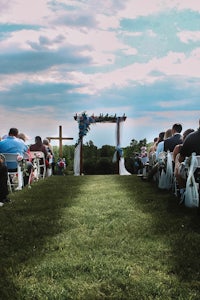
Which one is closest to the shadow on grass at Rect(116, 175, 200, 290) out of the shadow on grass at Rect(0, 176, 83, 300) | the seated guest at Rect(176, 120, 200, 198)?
the seated guest at Rect(176, 120, 200, 198)

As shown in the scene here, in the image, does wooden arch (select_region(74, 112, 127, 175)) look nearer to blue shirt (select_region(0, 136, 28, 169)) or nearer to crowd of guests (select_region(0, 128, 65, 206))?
crowd of guests (select_region(0, 128, 65, 206))

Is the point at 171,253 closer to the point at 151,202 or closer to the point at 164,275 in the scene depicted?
the point at 164,275

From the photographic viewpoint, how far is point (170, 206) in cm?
762

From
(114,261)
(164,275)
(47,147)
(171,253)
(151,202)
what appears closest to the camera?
(164,275)

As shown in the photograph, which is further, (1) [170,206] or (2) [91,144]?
(2) [91,144]

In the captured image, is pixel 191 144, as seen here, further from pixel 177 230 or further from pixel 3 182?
pixel 3 182

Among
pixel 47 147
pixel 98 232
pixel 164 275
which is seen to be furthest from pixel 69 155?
pixel 164 275

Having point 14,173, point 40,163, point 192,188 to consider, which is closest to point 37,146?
point 40,163

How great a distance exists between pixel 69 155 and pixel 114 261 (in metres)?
21.3

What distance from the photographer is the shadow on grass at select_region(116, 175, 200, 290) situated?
4.05 meters

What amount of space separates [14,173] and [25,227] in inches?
193

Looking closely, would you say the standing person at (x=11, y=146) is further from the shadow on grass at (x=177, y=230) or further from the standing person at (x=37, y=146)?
the standing person at (x=37, y=146)

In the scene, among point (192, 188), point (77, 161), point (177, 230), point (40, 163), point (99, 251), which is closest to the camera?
point (99, 251)

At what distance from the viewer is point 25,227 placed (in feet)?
19.6
